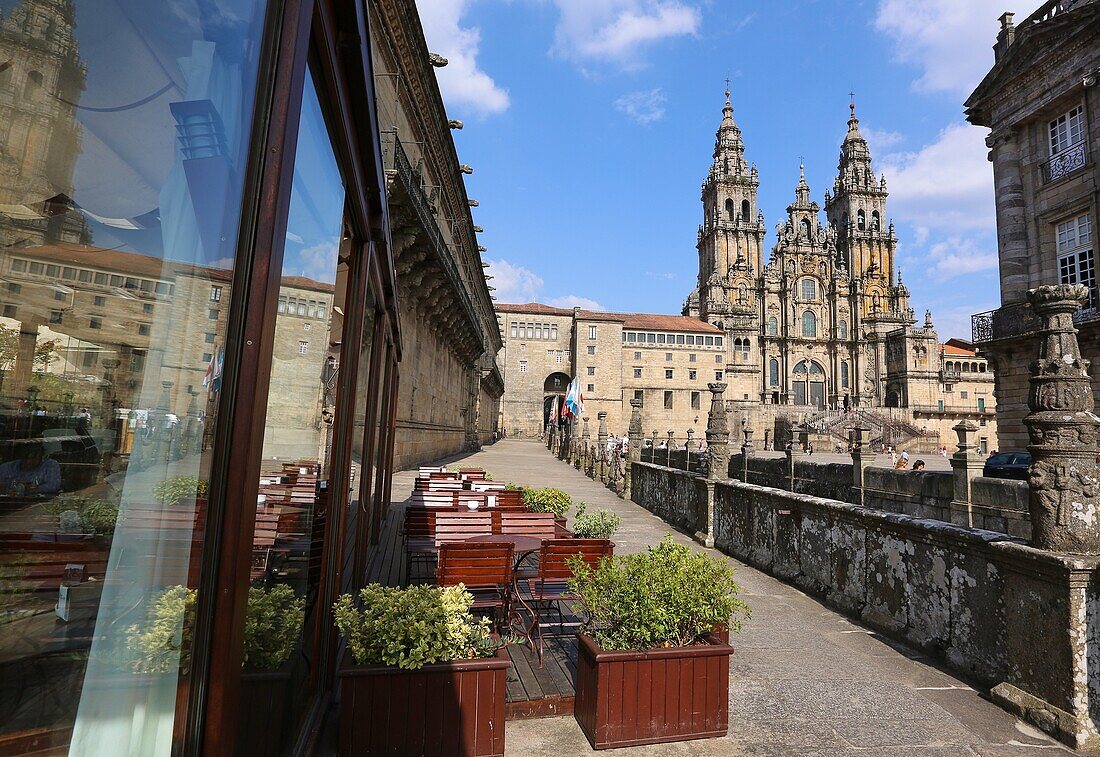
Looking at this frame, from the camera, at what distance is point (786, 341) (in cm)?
7119

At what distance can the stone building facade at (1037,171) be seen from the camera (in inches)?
715

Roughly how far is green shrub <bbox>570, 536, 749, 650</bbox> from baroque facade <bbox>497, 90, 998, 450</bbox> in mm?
48791

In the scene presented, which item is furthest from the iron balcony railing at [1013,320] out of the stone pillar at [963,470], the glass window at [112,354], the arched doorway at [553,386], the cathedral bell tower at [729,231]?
the cathedral bell tower at [729,231]

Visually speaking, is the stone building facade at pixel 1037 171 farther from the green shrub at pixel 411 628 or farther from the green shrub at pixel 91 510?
the green shrub at pixel 91 510

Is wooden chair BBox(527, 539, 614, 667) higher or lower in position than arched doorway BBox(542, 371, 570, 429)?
lower

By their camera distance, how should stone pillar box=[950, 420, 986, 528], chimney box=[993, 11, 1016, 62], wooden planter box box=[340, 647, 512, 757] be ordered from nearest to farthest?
wooden planter box box=[340, 647, 512, 757]
stone pillar box=[950, 420, 986, 528]
chimney box=[993, 11, 1016, 62]

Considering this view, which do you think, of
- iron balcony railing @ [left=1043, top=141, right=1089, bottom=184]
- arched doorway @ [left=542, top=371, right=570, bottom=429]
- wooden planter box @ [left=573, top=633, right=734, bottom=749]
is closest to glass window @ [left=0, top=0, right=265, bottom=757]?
wooden planter box @ [left=573, top=633, right=734, bottom=749]

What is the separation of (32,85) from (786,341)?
252 feet

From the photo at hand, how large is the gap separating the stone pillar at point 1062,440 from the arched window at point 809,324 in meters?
74.5

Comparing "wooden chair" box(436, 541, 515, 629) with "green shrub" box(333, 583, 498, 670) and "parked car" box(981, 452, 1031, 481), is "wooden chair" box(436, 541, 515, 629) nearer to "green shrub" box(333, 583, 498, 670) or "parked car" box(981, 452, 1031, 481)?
"green shrub" box(333, 583, 498, 670)

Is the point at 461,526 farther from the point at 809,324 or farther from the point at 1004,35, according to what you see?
the point at 809,324

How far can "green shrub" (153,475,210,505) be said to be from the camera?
0.99 meters

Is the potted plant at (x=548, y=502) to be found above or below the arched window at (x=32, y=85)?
below

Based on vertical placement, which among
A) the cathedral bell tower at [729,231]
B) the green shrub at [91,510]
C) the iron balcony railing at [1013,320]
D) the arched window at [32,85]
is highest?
the cathedral bell tower at [729,231]
